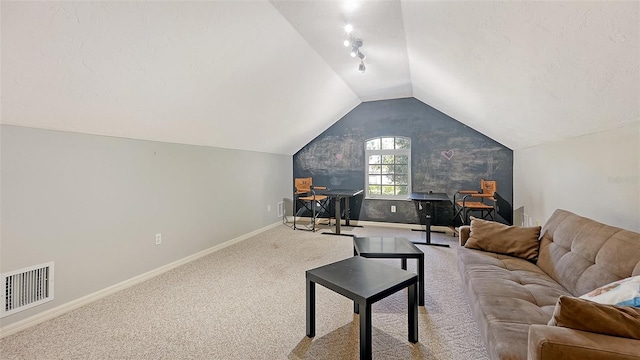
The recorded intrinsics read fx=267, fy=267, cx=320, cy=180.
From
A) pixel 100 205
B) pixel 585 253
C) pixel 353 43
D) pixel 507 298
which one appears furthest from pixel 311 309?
pixel 353 43

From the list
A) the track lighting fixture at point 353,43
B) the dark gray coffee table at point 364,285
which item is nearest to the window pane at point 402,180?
the track lighting fixture at point 353,43

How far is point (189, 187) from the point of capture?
356 centimetres

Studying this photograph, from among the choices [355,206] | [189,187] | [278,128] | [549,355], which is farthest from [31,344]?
[355,206]

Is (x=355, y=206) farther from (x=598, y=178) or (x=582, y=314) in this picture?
(x=582, y=314)

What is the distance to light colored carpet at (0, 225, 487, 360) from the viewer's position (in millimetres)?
1759

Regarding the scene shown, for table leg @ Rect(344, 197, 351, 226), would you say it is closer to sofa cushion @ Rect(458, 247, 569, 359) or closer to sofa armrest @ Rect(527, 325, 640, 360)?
sofa cushion @ Rect(458, 247, 569, 359)

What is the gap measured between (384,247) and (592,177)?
1983 millimetres

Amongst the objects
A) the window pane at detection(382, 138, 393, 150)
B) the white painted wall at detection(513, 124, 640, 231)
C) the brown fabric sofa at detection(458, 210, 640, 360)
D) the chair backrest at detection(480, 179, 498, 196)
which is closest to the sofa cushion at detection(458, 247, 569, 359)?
the brown fabric sofa at detection(458, 210, 640, 360)

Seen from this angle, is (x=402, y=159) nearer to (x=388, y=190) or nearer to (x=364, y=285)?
(x=388, y=190)

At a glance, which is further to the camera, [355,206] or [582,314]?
[355,206]

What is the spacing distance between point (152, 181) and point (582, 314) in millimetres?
3587

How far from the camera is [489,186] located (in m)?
4.60

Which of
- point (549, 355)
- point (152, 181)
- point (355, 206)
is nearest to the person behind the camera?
point (549, 355)

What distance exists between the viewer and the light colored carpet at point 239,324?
1.76 m
